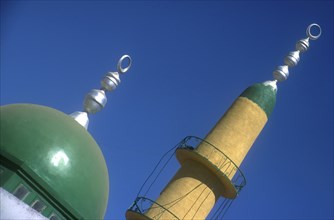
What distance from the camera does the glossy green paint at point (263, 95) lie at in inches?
662

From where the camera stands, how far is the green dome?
9.32 meters

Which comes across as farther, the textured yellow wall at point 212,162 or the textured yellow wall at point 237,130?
the textured yellow wall at point 237,130

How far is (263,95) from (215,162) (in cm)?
290

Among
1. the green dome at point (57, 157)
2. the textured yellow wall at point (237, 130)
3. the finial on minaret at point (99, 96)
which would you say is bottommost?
the green dome at point (57, 157)

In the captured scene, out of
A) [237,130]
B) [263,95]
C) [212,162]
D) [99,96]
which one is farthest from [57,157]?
[263,95]

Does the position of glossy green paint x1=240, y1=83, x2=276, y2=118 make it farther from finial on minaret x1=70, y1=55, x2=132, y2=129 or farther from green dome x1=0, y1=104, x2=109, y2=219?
green dome x1=0, y1=104, x2=109, y2=219

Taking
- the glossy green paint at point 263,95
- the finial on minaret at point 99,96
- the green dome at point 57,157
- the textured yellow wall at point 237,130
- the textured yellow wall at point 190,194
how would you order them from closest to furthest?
the green dome at point 57,157 → the finial on minaret at point 99,96 → the textured yellow wall at point 190,194 → the textured yellow wall at point 237,130 → the glossy green paint at point 263,95

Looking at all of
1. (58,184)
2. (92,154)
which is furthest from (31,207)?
(92,154)

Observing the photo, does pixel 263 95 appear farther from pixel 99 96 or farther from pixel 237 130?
pixel 99 96

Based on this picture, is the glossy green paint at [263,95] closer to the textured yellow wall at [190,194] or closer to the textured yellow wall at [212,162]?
the textured yellow wall at [212,162]

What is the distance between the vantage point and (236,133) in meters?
16.1

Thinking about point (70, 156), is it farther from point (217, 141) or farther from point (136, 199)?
point (217, 141)

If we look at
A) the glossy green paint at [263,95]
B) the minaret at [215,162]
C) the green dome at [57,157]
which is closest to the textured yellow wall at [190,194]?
the minaret at [215,162]

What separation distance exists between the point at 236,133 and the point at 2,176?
841 cm
